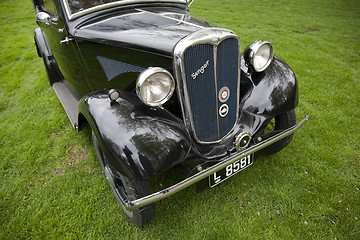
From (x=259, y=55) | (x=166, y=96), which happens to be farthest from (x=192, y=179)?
(x=259, y=55)

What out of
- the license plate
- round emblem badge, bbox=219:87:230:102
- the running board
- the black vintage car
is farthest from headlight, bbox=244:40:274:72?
the running board

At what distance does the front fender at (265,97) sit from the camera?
1.85 metres

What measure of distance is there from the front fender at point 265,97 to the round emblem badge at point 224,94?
0.22 metres

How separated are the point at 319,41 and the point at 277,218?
538cm

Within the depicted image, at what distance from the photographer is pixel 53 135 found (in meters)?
2.95

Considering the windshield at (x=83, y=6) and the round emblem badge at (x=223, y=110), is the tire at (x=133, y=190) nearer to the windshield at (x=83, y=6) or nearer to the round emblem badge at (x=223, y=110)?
the round emblem badge at (x=223, y=110)

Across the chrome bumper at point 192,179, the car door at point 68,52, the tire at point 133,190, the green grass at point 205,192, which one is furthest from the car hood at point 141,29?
the green grass at point 205,192

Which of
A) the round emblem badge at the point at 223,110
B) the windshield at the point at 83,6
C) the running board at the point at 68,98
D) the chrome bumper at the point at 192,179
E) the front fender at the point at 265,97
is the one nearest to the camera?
the chrome bumper at the point at 192,179

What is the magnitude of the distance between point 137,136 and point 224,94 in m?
0.72

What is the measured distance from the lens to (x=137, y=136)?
1.42 meters

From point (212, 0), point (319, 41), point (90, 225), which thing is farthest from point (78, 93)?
point (212, 0)

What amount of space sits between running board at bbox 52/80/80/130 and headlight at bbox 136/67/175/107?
3.95ft

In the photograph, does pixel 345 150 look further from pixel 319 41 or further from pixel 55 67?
pixel 319 41

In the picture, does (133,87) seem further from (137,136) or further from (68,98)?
(68,98)
